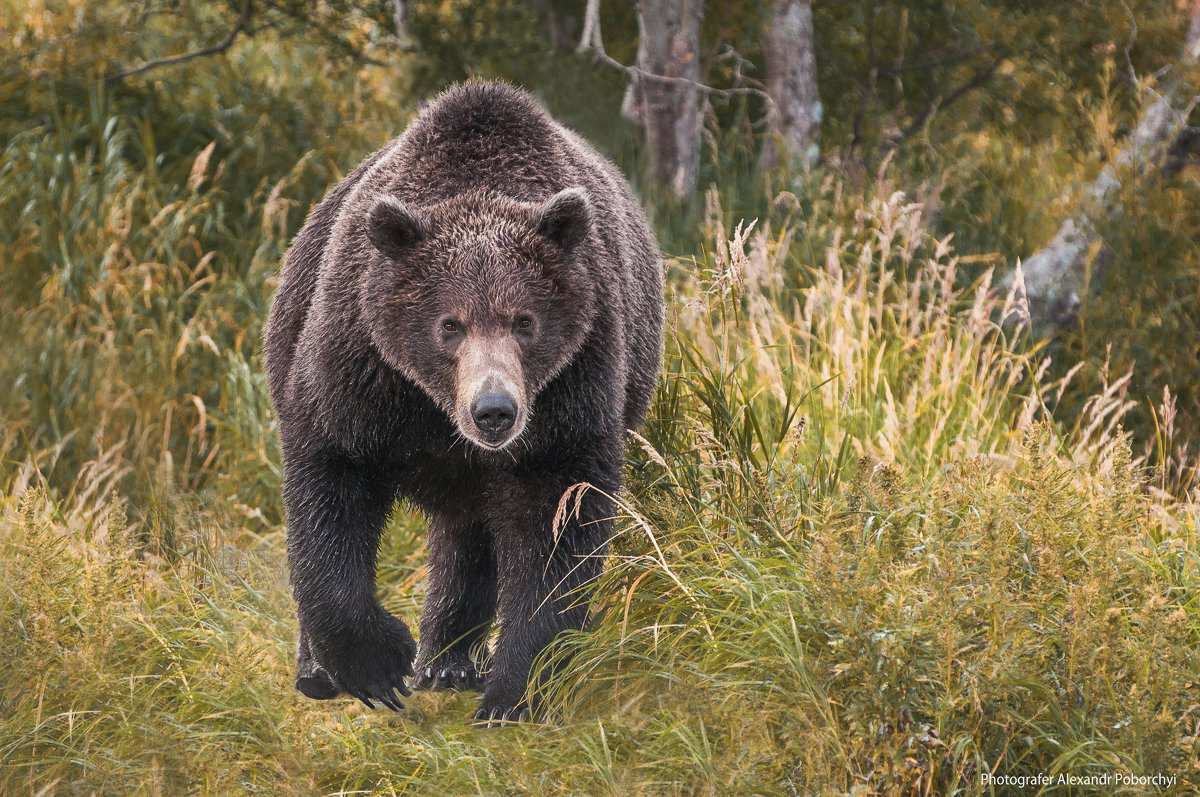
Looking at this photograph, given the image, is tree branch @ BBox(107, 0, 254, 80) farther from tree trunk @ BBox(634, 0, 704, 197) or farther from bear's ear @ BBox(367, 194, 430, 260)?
bear's ear @ BBox(367, 194, 430, 260)

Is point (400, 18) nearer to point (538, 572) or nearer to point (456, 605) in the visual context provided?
point (456, 605)

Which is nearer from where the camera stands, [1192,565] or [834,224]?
[1192,565]

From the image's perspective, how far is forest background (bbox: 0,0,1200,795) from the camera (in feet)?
11.8

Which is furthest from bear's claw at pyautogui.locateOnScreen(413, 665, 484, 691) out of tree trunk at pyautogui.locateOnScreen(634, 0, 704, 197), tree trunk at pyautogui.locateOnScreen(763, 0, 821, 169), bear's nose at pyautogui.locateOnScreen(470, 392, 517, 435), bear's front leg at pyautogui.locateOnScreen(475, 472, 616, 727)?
tree trunk at pyautogui.locateOnScreen(763, 0, 821, 169)

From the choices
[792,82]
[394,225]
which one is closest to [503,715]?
[394,225]

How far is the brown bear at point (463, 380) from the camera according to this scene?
4.39 meters

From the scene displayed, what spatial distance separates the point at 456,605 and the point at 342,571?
817mm

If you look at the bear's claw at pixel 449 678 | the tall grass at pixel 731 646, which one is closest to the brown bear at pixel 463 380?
the tall grass at pixel 731 646

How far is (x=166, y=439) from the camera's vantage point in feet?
24.2

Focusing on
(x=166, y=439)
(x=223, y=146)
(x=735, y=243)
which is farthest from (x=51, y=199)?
(x=735, y=243)

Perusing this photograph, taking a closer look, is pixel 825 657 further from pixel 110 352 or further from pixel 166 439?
pixel 110 352

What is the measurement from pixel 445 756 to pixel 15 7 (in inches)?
422

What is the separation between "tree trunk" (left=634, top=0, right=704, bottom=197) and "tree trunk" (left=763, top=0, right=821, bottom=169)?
724mm

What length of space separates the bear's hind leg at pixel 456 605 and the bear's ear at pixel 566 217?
1333 millimetres
